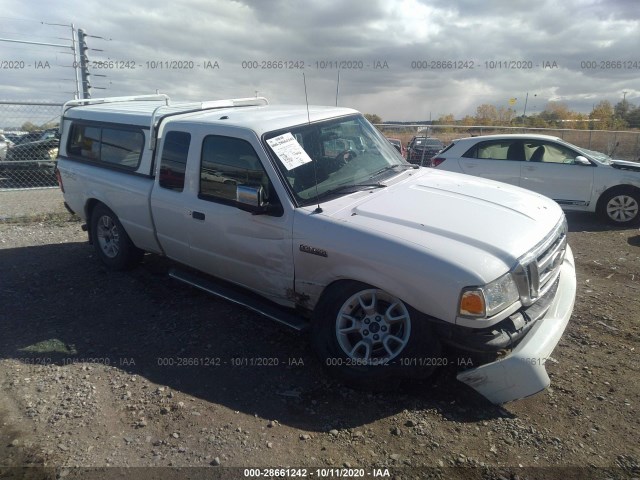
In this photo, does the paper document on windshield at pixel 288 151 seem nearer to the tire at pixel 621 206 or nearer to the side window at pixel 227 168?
the side window at pixel 227 168

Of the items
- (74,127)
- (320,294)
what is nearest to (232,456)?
(320,294)

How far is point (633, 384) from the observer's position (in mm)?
3660

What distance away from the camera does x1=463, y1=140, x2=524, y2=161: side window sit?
9.75 meters

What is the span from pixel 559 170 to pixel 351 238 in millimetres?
7363

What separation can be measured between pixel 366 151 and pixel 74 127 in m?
4.11

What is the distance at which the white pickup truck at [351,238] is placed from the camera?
3223 mm

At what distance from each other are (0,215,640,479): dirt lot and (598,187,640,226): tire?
4365 millimetres

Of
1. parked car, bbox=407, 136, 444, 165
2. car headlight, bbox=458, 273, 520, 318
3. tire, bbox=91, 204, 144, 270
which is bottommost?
tire, bbox=91, 204, 144, 270

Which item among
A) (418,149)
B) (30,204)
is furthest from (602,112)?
(30,204)

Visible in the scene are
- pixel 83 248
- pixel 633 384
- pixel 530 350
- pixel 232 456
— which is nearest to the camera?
pixel 232 456

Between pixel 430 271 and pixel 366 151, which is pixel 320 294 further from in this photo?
pixel 366 151

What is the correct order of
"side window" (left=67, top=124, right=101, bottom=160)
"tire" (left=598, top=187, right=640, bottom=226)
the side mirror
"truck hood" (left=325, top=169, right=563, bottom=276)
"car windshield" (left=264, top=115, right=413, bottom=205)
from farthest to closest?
"tire" (left=598, top=187, right=640, bottom=226), "side window" (left=67, top=124, right=101, bottom=160), "car windshield" (left=264, top=115, right=413, bottom=205), the side mirror, "truck hood" (left=325, top=169, right=563, bottom=276)

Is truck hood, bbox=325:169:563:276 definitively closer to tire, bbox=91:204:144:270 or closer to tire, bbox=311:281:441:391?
tire, bbox=311:281:441:391

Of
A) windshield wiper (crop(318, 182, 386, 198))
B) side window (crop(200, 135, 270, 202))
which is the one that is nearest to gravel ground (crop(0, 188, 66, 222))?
side window (crop(200, 135, 270, 202))
